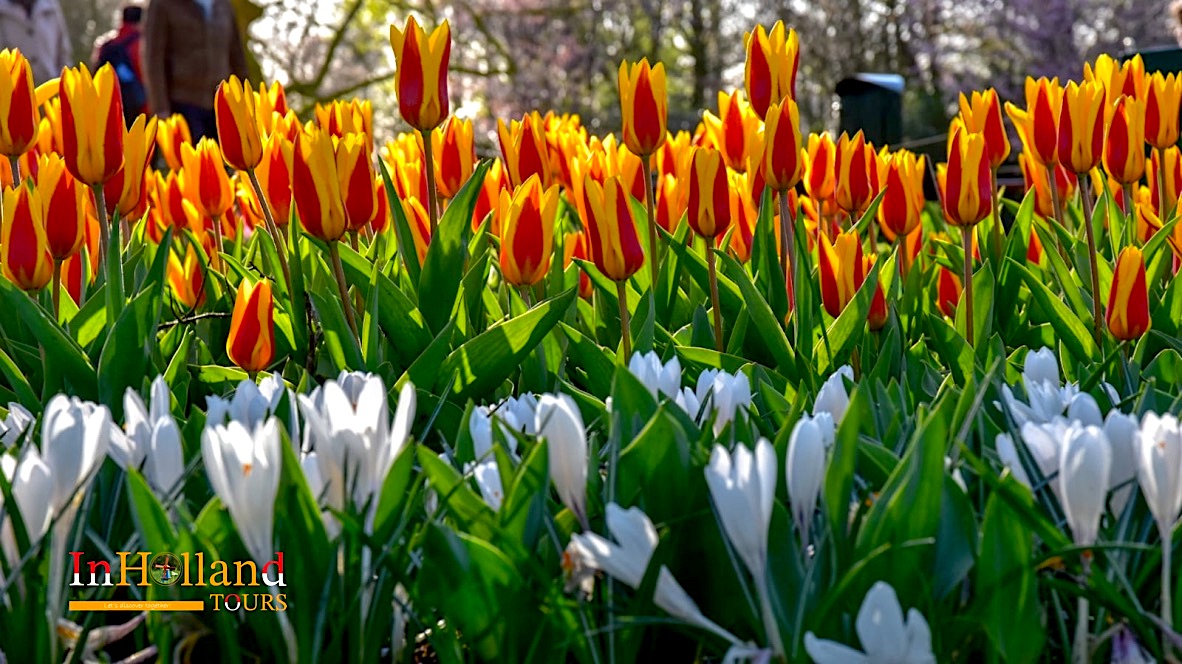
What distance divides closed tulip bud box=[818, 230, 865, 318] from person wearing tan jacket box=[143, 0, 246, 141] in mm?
6662

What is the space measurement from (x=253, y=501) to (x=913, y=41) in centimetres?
2328

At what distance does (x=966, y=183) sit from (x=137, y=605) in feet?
4.87

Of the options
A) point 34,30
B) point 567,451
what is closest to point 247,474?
point 567,451

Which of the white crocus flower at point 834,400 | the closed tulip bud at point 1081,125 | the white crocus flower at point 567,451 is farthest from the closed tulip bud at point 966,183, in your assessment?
the white crocus flower at point 567,451

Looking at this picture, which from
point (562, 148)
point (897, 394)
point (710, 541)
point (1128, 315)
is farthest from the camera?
point (562, 148)

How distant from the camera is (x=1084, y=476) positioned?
3.09ft

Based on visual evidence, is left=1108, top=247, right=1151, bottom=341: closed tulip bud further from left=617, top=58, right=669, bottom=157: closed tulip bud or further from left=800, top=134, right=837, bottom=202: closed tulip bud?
left=800, top=134, right=837, bottom=202: closed tulip bud

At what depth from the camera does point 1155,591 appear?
102 centimetres

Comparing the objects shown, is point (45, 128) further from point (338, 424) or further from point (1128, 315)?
point (1128, 315)

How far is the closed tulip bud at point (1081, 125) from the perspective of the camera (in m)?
2.06

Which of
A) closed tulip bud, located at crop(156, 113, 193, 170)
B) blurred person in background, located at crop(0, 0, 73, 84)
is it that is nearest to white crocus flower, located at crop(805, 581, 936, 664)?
closed tulip bud, located at crop(156, 113, 193, 170)

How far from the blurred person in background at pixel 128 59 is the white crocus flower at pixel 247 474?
9162 millimetres

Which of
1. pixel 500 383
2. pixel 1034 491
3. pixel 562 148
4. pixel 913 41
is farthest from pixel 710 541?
pixel 913 41

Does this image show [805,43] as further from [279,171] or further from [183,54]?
[279,171]
